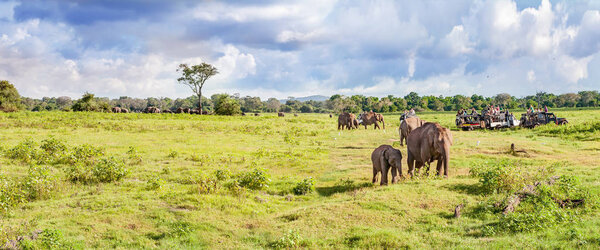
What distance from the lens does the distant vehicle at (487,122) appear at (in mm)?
34438

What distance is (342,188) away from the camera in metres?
13.0

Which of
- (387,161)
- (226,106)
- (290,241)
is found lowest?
(290,241)

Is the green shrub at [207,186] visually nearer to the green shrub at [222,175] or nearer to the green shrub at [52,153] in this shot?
the green shrub at [222,175]

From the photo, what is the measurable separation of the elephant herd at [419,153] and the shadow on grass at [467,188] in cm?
147

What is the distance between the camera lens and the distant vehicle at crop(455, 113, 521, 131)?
3444 cm

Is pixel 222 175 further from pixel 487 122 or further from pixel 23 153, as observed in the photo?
pixel 487 122

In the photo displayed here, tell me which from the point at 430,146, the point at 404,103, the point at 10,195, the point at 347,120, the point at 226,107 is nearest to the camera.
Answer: the point at 10,195

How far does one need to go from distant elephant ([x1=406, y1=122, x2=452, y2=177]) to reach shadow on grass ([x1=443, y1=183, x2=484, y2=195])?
4.87 ft

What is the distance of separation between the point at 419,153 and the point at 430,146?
0.70m

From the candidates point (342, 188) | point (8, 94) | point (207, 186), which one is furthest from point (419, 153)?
point (8, 94)

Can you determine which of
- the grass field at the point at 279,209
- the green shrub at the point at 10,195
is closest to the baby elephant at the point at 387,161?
the grass field at the point at 279,209

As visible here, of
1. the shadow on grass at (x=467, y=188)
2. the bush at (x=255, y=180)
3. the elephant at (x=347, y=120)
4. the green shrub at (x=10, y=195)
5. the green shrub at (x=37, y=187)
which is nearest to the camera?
the green shrub at (x=10, y=195)

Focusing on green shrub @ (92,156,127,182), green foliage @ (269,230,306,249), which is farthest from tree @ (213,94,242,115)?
green foliage @ (269,230,306,249)

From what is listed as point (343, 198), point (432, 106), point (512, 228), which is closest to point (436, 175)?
point (343, 198)
